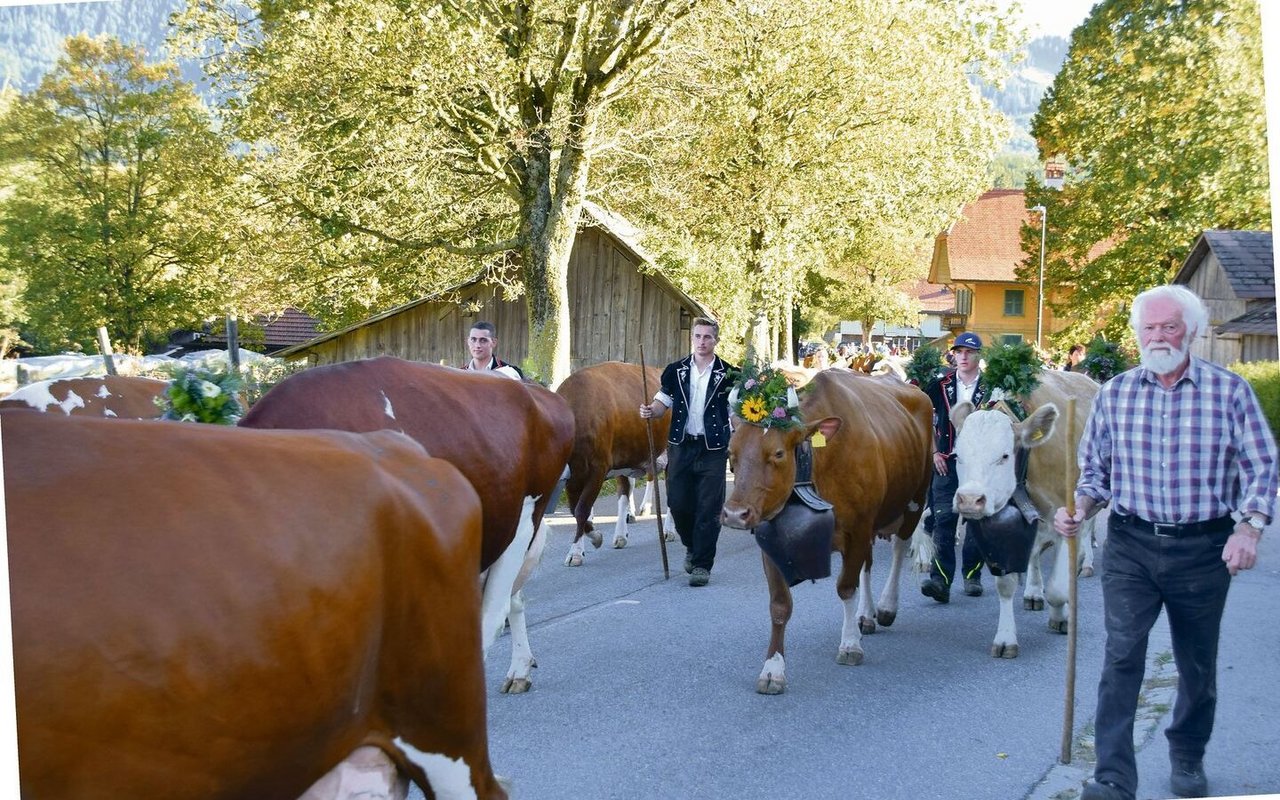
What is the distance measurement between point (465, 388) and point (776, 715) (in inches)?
98.1

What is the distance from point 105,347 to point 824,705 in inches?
167

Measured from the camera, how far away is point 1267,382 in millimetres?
5000

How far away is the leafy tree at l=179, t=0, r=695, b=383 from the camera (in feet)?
50.8

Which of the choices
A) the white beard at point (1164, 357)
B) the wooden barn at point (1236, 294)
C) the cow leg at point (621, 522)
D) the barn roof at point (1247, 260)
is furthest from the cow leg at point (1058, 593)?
the cow leg at point (621, 522)

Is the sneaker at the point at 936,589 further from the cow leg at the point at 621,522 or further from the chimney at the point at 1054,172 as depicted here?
the cow leg at the point at 621,522

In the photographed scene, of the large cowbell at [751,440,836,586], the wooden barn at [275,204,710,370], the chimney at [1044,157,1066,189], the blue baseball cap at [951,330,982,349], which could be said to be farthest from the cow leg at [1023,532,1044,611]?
the wooden barn at [275,204,710,370]

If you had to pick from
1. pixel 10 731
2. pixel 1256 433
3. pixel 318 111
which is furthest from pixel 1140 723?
pixel 318 111

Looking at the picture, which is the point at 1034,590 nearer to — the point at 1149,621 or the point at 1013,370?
the point at 1013,370

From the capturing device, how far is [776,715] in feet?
20.4

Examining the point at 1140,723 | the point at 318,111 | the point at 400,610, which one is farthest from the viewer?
the point at 318,111

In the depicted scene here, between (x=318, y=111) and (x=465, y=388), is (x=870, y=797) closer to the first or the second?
(x=465, y=388)

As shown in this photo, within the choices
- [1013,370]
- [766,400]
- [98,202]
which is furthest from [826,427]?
[98,202]

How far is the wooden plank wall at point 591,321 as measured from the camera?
85.1 feet

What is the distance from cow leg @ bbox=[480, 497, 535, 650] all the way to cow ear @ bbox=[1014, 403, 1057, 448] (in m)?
3.46
